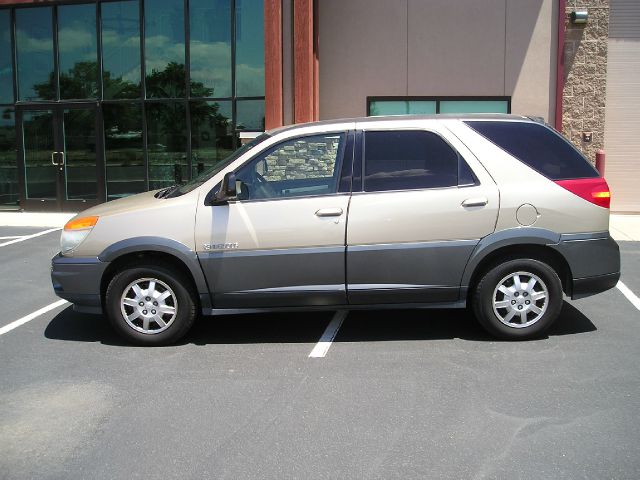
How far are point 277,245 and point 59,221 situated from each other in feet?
31.6

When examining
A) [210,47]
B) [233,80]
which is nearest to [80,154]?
[210,47]

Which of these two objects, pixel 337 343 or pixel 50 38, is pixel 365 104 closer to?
pixel 50 38

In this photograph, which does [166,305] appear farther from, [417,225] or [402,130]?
[402,130]

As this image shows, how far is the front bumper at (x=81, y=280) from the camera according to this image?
5977 millimetres

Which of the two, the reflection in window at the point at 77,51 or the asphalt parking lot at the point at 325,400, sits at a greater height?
the reflection in window at the point at 77,51

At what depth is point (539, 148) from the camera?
19.8ft

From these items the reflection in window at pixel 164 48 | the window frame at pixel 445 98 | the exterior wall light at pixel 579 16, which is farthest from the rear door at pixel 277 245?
the exterior wall light at pixel 579 16

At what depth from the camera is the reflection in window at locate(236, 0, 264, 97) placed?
573 inches

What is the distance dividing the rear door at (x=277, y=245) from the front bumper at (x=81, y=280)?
0.91 m

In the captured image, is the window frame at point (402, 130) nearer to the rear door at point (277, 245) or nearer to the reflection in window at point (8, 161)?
the rear door at point (277, 245)

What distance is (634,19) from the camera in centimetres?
1442

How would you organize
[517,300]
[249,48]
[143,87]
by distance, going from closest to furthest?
1. [517,300]
2. [249,48]
3. [143,87]

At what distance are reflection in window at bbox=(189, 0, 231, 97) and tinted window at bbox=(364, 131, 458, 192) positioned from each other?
9306 mm

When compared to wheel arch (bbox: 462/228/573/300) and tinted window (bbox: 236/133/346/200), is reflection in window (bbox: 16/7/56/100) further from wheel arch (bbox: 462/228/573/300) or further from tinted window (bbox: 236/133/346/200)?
wheel arch (bbox: 462/228/573/300)
